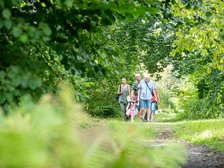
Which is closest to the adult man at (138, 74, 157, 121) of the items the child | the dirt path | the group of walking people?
the group of walking people

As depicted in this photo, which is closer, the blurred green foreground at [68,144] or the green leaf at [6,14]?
the blurred green foreground at [68,144]

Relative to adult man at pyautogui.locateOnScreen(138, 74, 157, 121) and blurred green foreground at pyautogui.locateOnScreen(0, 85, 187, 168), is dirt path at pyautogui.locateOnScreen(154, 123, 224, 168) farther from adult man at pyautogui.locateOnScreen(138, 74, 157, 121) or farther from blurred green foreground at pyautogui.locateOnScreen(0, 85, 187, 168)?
blurred green foreground at pyautogui.locateOnScreen(0, 85, 187, 168)

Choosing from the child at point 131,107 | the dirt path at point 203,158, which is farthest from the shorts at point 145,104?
the dirt path at point 203,158

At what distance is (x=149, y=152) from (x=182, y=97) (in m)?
28.9

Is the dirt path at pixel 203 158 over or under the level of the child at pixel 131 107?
under

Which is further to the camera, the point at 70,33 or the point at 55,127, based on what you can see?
the point at 70,33

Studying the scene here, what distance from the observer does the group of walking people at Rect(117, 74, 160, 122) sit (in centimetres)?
1541

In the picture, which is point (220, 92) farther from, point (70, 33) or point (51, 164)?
point (51, 164)

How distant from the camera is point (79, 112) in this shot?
96 cm

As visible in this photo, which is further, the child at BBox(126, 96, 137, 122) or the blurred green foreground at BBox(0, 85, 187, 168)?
the child at BBox(126, 96, 137, 122)

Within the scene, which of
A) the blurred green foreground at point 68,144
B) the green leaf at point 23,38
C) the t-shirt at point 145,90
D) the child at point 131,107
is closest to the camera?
the blurred green foreground at point 68,144

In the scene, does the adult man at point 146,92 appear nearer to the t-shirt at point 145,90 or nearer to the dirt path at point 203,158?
the t-shirt at point 145,90

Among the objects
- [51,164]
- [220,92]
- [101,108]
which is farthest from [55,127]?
[101,108]

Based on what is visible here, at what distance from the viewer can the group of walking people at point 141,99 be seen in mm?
15406
